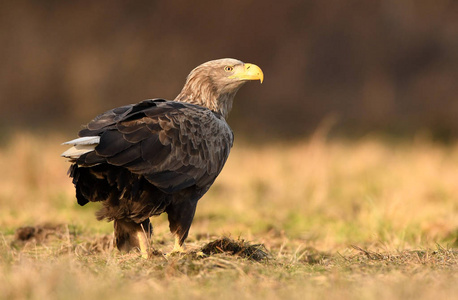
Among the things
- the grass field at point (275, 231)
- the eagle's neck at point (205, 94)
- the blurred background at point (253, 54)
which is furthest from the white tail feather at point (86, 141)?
the blurred background at point (253, 54)

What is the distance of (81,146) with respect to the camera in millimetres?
4621

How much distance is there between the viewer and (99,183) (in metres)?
5.02

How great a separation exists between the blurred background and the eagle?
12907 millimetres

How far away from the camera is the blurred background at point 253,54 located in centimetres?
1878

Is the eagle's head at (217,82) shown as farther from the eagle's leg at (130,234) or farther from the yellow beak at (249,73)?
the eagle's leg at (130,234)

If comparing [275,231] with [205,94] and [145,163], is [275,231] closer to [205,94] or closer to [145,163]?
[205,94]

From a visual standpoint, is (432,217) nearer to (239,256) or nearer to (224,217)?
(224,217)

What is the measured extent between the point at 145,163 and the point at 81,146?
0.45 metres

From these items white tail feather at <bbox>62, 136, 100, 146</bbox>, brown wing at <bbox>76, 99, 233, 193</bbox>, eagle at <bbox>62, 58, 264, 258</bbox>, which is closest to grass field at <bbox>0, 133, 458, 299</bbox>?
eagle at <bbox>62, 58, 264, 258</bbox>

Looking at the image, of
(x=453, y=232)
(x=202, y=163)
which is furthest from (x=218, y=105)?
(x=453, y=232)

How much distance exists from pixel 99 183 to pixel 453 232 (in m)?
3.68

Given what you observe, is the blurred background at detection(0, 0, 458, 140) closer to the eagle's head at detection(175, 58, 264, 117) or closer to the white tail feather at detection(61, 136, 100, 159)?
the eagle's head at detection(175, 58, 264, 117)

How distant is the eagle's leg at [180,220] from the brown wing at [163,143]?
0.70ft

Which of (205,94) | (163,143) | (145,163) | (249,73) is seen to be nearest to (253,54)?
(249,73)
